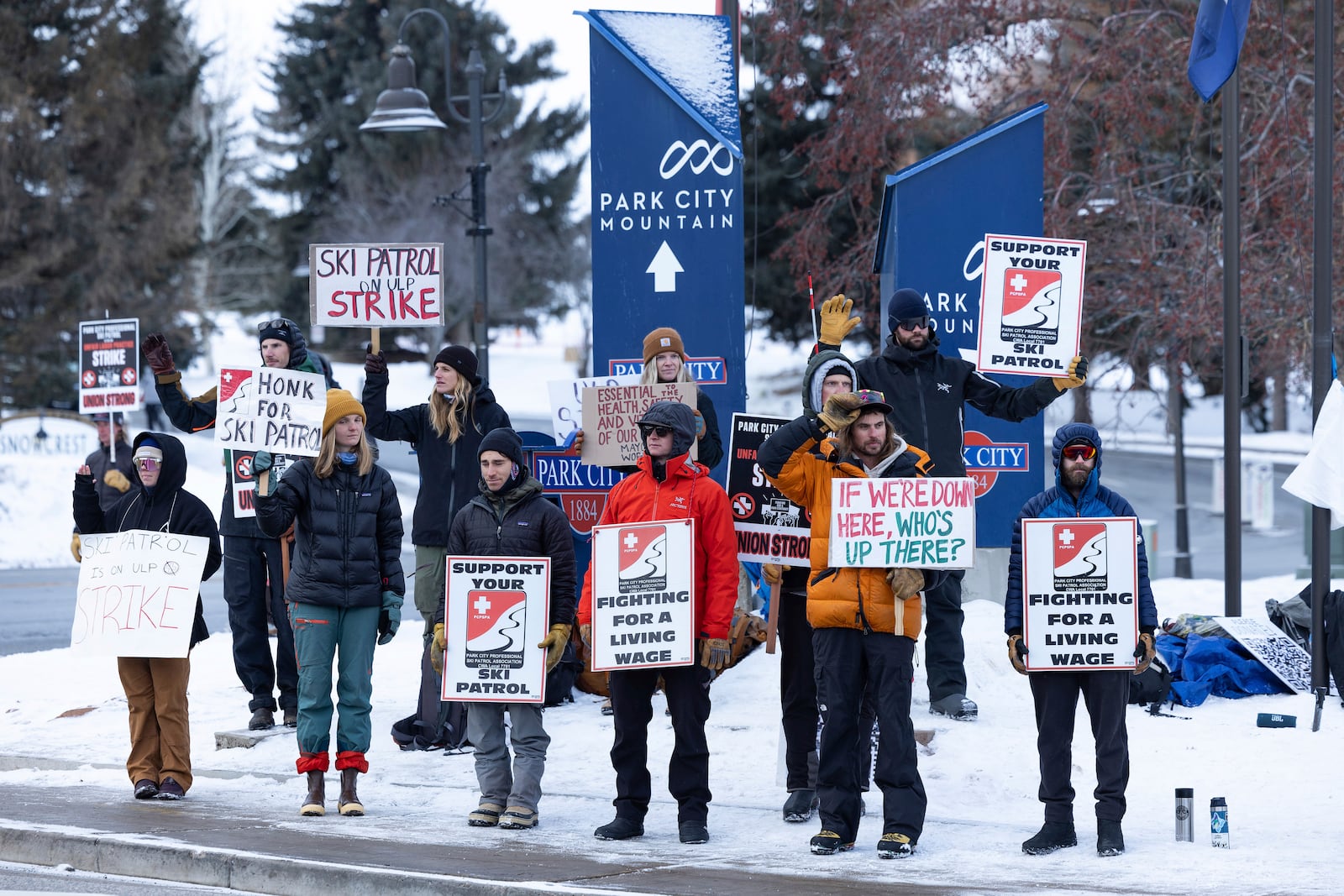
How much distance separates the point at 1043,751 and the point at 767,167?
2380 centimetres

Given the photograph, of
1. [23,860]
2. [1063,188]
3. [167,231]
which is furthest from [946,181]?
[167,231]

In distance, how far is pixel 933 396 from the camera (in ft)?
28.5

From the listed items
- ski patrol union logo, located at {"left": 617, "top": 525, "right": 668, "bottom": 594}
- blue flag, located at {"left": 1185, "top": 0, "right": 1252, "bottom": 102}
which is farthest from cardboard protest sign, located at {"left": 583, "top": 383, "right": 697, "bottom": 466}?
blue flag, located at {"left": 1185, "top": 0, "right": 1252, "bottom": 102}

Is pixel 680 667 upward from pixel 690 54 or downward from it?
downward

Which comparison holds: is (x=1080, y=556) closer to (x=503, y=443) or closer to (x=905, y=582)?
(x=905, y=582)

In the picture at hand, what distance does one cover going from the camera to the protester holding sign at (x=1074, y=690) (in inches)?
280

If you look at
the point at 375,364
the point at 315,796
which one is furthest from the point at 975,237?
the point at 315,796

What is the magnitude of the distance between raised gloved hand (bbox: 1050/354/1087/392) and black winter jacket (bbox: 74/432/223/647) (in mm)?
4417

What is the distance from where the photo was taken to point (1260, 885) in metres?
6.34

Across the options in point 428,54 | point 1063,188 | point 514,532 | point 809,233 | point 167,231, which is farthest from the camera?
point 428,54

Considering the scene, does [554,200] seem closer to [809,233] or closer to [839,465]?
[809,233]

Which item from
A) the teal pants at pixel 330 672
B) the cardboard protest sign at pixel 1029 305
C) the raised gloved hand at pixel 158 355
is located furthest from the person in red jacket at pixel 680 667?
the raised gloved hand at pixel 158 355

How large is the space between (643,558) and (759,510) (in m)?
0.94

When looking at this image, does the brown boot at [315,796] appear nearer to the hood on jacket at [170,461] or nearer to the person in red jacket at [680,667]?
the person in red jacket at [680,667]
